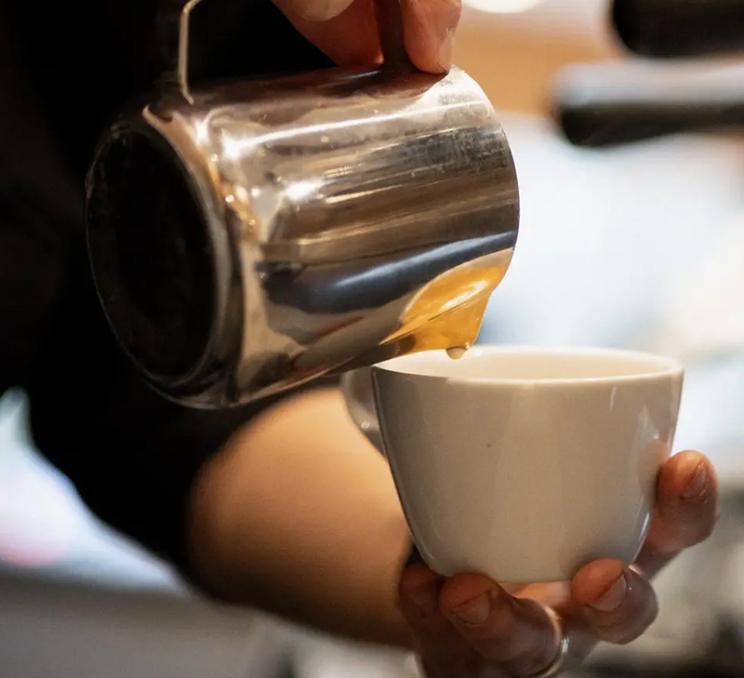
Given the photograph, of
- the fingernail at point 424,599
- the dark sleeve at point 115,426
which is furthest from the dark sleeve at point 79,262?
the fingernail at point 424,599

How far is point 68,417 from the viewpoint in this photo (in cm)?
71

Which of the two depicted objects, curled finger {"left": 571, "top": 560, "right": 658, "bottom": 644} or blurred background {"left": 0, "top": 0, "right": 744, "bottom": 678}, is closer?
curled finger {"left": 571, "top": 560, "right": 658, "bottom": 644}

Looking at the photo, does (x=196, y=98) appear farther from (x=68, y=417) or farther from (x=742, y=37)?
(x=68, y=417)

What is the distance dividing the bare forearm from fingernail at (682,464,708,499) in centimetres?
22

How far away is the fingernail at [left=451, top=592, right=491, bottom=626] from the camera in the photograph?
0.44 m

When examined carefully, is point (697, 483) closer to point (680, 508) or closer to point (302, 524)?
point (680, 508)

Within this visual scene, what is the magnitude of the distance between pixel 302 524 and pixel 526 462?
30 centimetres

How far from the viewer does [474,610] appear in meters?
0.44

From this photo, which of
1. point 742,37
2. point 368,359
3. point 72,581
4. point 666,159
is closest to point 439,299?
point 368,359

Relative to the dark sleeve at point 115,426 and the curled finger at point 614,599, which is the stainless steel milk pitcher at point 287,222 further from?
the dark sleeve at point 115,426

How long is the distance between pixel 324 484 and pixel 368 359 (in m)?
0.32

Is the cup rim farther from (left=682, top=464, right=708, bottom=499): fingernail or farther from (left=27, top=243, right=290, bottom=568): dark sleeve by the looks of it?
(left=27, top=243, right=290, bottom=568): dark sleeve

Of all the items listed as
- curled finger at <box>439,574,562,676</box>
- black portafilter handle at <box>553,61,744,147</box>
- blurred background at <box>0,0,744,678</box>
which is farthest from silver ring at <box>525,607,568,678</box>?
black portafilter handle at <box>553,61,744,147</box>

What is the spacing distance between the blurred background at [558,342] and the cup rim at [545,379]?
0.33 feet
